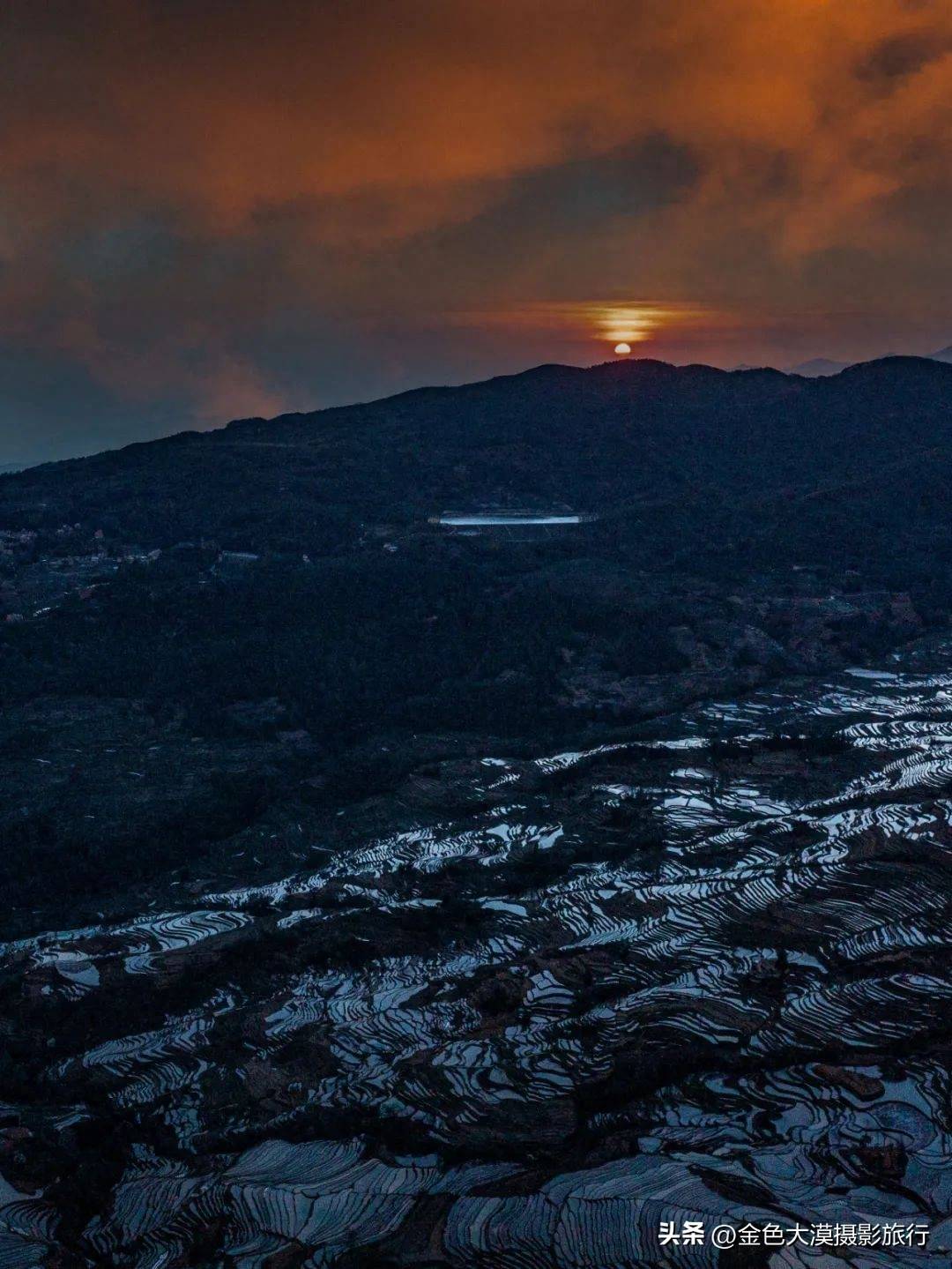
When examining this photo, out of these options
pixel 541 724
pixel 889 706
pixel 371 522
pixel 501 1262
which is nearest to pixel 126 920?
pixel 501 1262

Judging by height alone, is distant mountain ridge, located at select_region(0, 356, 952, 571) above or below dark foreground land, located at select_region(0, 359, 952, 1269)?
above

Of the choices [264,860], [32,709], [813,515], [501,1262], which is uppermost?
[813,515]

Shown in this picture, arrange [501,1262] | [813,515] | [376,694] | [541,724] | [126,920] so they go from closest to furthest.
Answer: [501,1262] → [126,920] → [541,724] → [376,694] → [813,515]

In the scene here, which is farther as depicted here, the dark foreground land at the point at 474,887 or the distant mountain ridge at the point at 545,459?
the distant mountain ridge at the point at 545,459

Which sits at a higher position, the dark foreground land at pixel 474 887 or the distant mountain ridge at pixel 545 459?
the distant mountain ridge at pixel 545 459

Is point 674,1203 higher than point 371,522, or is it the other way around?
point 371,522

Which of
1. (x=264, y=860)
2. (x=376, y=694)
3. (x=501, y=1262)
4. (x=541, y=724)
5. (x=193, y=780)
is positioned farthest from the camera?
(x=376, y=694)

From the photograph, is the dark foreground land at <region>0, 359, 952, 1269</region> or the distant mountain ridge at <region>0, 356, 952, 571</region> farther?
the distant mountain ridge at <region>0, 356, 952, 571</region>

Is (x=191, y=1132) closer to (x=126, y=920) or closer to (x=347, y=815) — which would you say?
(x=126, y=920)
